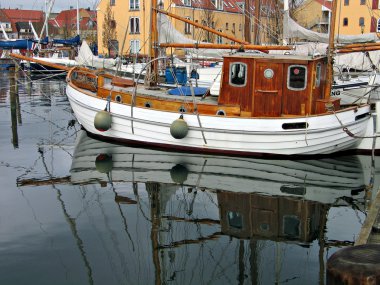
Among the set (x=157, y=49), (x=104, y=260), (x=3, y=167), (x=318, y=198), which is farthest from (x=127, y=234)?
(x=157, y=49)

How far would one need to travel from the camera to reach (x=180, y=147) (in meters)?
16.3

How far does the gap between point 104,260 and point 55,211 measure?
2.93 m

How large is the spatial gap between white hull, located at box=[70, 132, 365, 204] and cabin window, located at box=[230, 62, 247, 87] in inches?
86.8

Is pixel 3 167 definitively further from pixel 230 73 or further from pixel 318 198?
pixel 318 198

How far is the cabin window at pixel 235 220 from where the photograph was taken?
1020 cm

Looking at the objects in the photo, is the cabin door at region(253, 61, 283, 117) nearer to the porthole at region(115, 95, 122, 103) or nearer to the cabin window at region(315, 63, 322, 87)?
the cabin window at region(315, 63, 322, 87)

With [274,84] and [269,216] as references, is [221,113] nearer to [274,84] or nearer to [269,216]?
[274,84]

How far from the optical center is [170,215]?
10.9 meters

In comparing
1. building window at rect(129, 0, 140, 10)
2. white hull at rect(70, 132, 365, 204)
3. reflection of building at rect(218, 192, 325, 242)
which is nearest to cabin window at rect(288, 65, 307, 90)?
white hull at rect(70, 132, 365, 204)

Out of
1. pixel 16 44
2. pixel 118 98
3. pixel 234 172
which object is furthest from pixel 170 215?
pixel 16 44

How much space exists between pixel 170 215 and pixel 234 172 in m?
3.71

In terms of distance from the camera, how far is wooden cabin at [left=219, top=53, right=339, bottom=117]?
15.0m

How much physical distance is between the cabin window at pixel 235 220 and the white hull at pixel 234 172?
1.69m

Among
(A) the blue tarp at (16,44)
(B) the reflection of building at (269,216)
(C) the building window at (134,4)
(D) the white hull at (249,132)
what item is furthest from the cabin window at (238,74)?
(C) the building window at (134,4)
